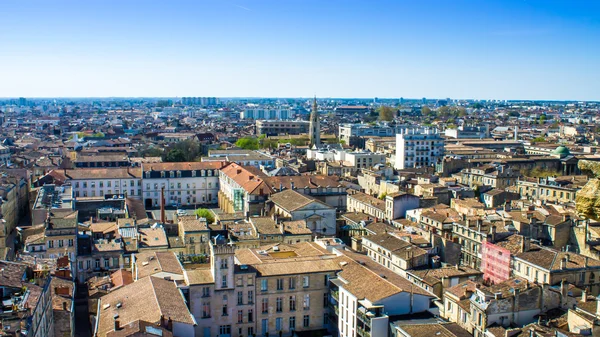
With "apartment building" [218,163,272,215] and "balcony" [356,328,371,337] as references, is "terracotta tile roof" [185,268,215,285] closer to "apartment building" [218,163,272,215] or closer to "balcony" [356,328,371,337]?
"balcony" [356,328,371,337]

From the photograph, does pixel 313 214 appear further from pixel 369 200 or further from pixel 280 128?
pixel 280 128

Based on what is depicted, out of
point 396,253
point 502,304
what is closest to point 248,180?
point 396,253

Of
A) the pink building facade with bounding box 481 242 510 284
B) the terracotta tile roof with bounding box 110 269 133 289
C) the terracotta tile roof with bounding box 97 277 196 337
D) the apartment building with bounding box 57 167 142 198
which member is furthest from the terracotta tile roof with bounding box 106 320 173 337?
the apartment building with bounding box 57 167 142 198

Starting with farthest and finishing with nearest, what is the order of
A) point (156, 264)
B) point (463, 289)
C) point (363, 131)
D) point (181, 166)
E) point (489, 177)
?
1. point (363, 131)
2. point (181, 166)
3. point (489, 177)
4. point (156, 264)
5. point (463, 289)

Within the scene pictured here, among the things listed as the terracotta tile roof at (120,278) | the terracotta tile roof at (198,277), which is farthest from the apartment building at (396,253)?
the terracotta tile roof at (120,278)

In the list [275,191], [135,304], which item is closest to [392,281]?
[135,304]

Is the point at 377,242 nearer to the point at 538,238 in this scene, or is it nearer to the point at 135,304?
the point at 538,238
